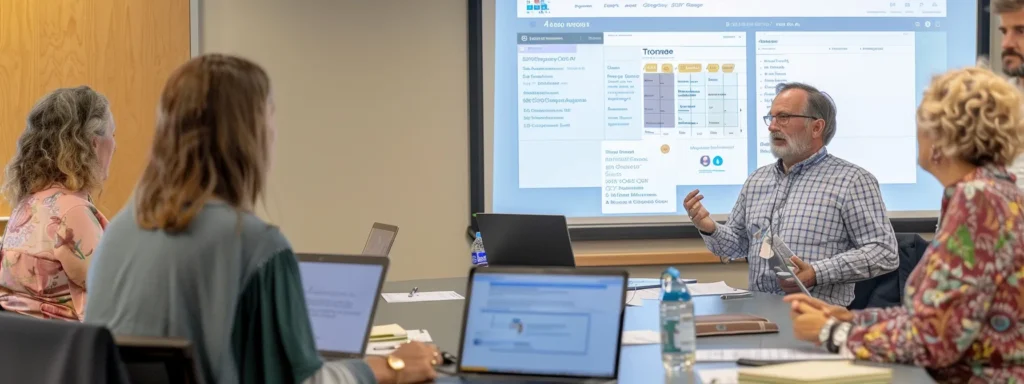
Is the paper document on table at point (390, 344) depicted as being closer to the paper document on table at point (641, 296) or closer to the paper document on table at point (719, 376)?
the paper document on table at point (719, 376)

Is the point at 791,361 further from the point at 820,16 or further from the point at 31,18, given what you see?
the point at 31,18

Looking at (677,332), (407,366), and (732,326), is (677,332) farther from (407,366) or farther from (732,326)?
(407,366)

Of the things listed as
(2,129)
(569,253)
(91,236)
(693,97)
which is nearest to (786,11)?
(693,97)

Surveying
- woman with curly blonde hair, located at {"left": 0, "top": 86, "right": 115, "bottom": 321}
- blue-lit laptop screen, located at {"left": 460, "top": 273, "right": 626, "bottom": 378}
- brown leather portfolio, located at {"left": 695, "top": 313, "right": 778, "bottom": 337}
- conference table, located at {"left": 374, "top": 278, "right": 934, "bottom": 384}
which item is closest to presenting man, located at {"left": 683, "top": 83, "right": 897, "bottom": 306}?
conference table, located at {"left": 374, "top": 278, "right": 934, "bottom": 384}

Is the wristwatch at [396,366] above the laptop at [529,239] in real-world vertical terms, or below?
below

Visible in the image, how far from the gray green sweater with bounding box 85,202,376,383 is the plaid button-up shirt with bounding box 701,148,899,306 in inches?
82.2

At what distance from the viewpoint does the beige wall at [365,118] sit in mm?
4453

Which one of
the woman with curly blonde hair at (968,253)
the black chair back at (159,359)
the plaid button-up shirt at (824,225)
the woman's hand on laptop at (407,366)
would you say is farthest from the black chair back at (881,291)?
the black chair back at (159,359)

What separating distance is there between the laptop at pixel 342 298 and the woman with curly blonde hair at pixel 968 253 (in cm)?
99

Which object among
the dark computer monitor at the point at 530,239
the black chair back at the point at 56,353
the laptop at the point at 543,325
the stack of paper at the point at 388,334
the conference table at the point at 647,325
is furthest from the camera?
the dark computer monitor at the point at 530,239

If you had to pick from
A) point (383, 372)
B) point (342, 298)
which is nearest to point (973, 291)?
point (383, 372)

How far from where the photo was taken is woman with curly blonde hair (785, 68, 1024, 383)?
1.73 m

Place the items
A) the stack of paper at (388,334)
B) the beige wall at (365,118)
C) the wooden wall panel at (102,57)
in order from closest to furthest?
the stack of paper at (388,334), the wooden wall panel at (102,57), the beige wall at (365,118)

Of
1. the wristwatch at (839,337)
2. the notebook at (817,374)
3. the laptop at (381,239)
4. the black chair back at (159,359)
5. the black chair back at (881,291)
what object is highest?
the laptop at (381,239)
